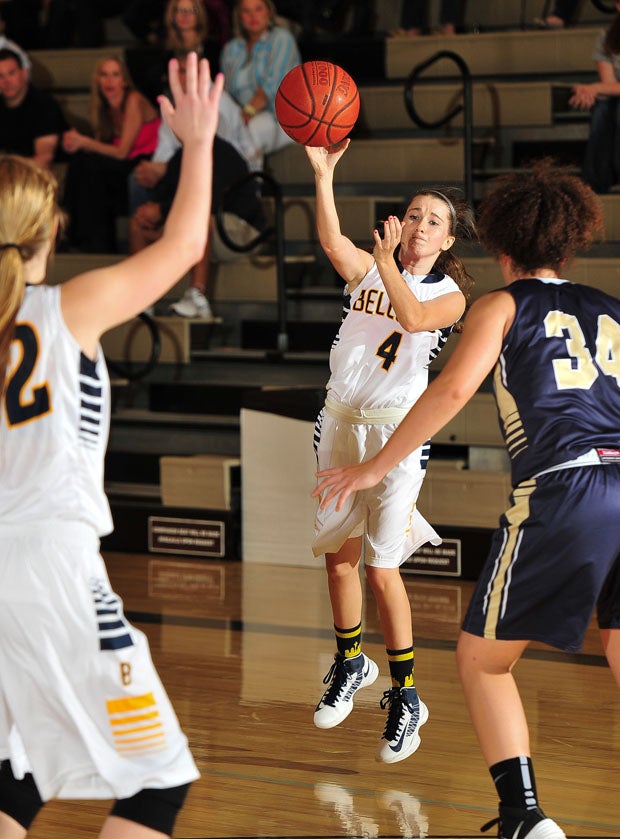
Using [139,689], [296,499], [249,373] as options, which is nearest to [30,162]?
[139,689]

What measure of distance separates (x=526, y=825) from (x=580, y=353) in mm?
1028

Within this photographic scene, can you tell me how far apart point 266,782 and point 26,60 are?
6.70m

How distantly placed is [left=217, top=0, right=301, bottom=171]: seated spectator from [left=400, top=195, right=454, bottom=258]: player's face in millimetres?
4574

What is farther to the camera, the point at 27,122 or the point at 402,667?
the point at 27,122

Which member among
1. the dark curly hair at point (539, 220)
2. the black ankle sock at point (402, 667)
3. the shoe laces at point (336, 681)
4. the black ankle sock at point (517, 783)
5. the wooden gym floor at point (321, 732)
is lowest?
the wooden gym floor at point (321, 732)

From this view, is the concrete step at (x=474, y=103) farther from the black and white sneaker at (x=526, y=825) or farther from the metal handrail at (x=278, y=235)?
the black and white sneaker at (x=526, y=825)

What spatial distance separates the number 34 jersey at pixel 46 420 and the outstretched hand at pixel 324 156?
1.85 metres

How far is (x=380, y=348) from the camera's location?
4090 millimetres

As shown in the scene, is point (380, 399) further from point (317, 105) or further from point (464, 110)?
point (464, 110)

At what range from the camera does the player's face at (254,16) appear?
8367mm

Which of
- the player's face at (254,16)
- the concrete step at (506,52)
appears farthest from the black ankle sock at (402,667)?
the concrete step at (506,52)

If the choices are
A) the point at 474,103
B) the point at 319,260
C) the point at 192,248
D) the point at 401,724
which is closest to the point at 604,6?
the point at 474,103

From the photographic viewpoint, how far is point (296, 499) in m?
6.94

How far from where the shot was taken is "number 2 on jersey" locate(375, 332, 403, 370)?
161 inches
